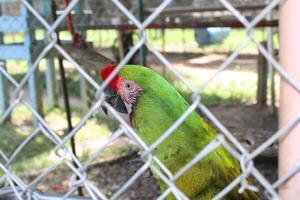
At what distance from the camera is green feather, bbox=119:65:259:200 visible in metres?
1.22

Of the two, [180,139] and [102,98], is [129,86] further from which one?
[102,98]

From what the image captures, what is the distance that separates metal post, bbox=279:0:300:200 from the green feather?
610 millimetres

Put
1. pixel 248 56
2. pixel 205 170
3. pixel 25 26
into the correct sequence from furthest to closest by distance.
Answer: pixel 248 56, pixel 25 26, pixel 205 170

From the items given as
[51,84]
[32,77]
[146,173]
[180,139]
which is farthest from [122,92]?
[51,84]

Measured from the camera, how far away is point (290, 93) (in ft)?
1.87

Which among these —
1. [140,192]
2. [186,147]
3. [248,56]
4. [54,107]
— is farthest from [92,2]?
[248,56]

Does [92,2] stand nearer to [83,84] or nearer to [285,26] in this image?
[83,84]

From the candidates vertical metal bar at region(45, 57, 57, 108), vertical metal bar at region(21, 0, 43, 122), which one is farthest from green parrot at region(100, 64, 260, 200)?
vertical metal bar at region(45, 57, 57, 108)

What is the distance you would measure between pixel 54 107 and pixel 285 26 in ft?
14.4

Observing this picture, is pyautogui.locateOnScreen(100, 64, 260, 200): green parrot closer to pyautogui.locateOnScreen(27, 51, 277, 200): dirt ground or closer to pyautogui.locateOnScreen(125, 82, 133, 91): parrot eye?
pyautogui.locateOnScreen(125, 82, 133, 91): parrot eye

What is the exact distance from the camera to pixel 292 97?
566mm

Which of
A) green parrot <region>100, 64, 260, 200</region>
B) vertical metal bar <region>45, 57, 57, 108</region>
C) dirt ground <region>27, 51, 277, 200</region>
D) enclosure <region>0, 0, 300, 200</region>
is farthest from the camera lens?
vertical metal bar <region>45, 57, 57, 108</region>

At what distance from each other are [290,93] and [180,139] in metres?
0.69

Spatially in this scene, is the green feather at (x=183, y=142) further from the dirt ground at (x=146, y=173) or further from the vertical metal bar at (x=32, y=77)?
the vertical metal bar at (x=32, y=77)
